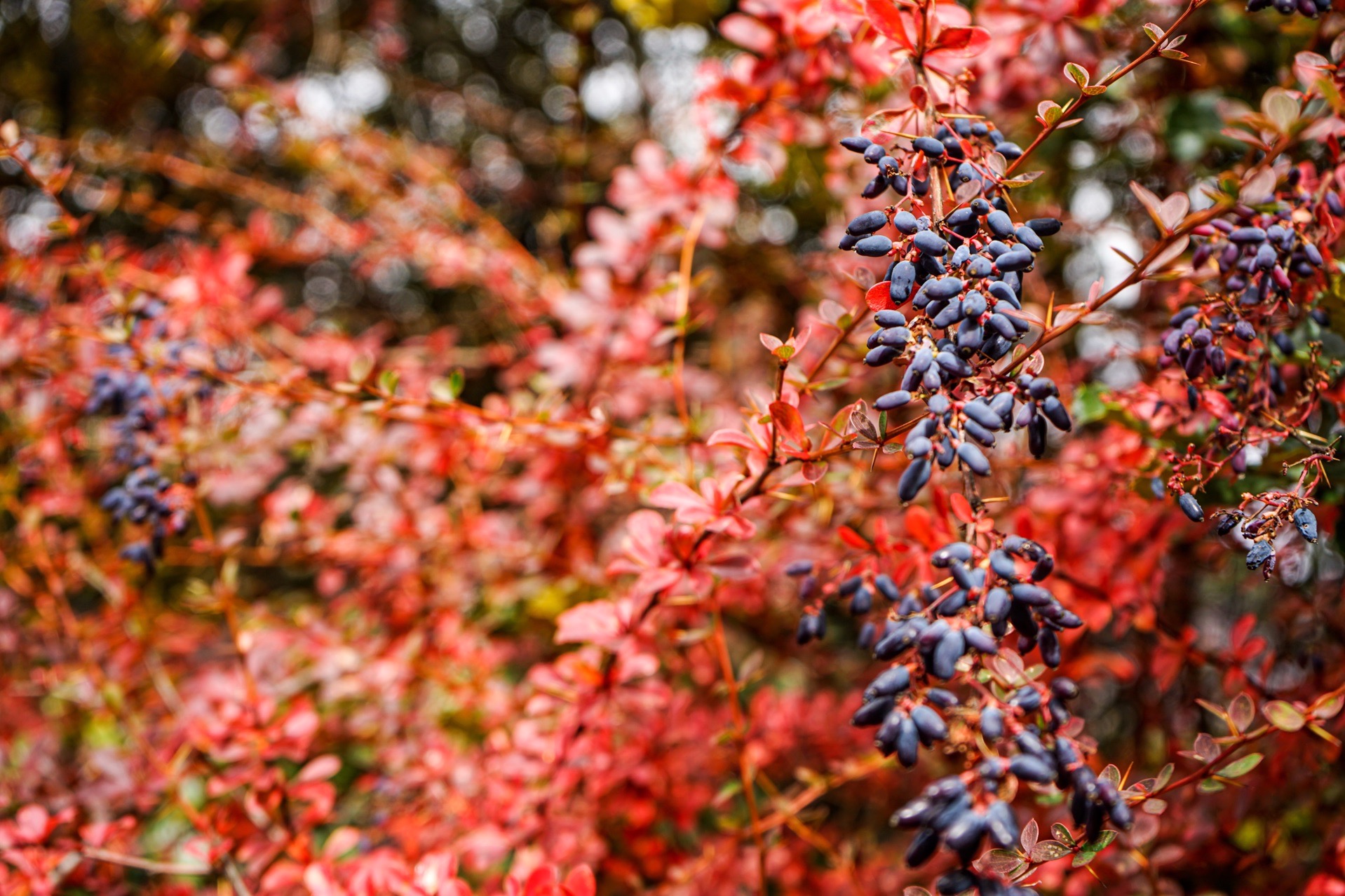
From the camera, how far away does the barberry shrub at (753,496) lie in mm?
750

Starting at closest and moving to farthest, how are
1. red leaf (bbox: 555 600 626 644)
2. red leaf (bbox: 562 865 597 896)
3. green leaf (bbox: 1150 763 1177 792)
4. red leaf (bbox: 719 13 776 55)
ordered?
green leaf (bbox: 1150 763 1177 792)
red leaf (bbox: 562 865 597 896)
red leaf (bbox: 555 600 626 644)
red leaf (bbox: 719 13 776 55)

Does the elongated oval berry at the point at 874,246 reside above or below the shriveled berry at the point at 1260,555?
above

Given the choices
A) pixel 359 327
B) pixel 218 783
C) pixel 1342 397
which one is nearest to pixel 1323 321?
pixel 1342 397

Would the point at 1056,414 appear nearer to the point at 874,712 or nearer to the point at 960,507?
the point at 960,507

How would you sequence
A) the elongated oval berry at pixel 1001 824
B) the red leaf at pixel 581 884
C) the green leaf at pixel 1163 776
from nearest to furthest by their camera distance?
the elongated oval berry at pixel 1001 824 < the green leaf at pixel 1163 776 < the red leaf at pixel 581 884

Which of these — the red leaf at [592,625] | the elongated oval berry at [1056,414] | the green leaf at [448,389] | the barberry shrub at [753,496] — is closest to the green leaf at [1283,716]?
the barberry shrub at [753,496]

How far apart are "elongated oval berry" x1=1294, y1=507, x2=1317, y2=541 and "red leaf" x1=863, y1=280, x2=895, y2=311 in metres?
0.43

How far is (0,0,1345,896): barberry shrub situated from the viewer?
750 mm

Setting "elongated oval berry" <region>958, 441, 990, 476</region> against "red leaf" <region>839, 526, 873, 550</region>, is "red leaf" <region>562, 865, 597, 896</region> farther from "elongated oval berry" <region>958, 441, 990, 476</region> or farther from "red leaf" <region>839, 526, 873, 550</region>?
"elongated oval berry" <region>958, 441, 990, 476</region>

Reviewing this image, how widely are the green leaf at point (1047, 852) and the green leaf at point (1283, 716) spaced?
243mm

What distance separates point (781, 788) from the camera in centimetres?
185

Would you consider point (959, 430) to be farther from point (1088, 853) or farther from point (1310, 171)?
point (1310, 171)

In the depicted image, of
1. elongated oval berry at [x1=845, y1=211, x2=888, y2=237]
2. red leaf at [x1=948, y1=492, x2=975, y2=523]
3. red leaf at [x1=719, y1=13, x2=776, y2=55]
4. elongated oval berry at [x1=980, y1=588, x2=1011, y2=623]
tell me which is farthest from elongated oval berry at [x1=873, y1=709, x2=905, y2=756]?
red leaf at [x1=719, y1=13, x2=776, y2=55]

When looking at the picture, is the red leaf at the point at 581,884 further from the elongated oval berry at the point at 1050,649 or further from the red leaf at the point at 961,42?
the red leaf at the point at 961,42
